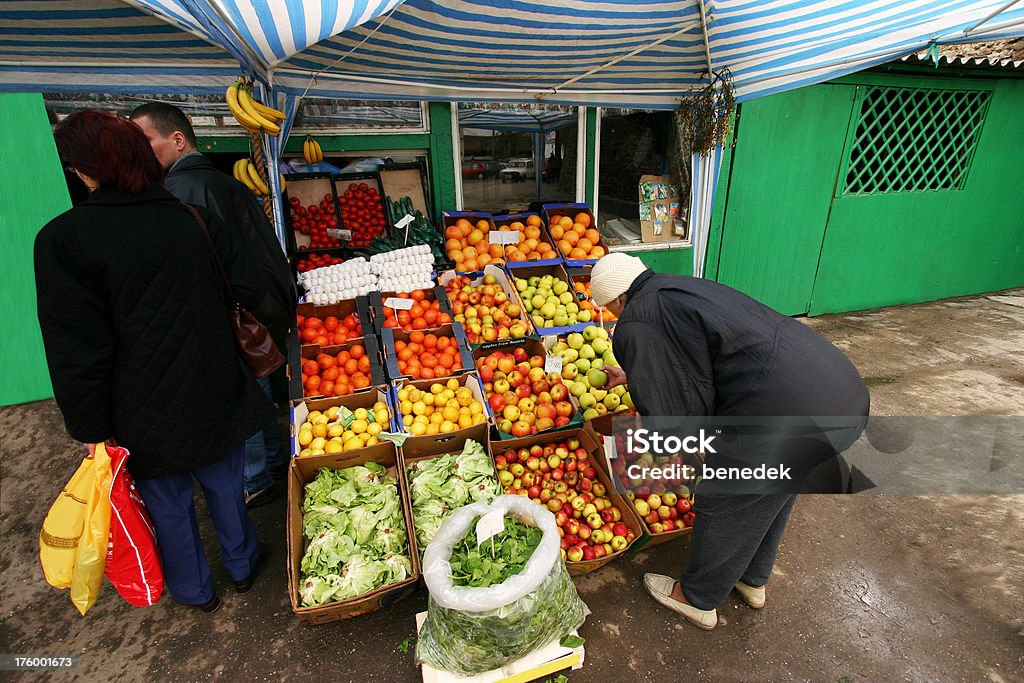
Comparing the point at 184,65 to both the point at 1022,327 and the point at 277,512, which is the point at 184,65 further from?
the point at 1022,327

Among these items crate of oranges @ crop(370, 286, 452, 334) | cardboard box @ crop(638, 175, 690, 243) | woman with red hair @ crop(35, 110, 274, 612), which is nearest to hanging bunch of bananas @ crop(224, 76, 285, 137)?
woman with red hair @ crop(35, 110, 274, 612)

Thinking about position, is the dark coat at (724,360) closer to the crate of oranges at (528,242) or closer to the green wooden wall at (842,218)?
the crate of oranges at (528,242)

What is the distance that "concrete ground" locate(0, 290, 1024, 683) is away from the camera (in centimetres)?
243

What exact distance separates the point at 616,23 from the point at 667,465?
110 inches

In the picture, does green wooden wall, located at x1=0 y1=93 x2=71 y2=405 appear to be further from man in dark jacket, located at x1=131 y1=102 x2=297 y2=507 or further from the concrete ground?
man in dark jacket, located at x1=131 y1=102 x2=297 y2=507

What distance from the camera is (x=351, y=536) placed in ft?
8.43

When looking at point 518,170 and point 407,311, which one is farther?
point 518,170

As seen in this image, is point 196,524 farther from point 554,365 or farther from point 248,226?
point 554,365

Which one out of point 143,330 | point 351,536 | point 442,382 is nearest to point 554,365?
point 442,382

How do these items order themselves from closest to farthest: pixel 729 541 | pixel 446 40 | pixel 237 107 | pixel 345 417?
pixel 729 541 → pixel 237 107 → pixel 345 417 → pixel 446 40

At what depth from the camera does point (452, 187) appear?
5102 millimetres

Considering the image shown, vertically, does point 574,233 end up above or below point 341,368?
above

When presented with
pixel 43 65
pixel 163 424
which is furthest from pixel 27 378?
pixel 163 424

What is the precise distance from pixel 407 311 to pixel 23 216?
3391 mm
